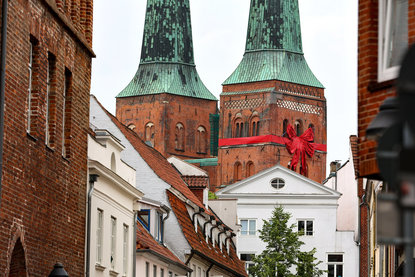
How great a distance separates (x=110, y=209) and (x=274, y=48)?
114 meters

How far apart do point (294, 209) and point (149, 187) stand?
41854 millimetres

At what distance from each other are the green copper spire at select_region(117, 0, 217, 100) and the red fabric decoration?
2100cm

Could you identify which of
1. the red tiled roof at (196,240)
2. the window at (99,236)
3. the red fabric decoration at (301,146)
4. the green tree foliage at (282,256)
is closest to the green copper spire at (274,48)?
the red fabric decoration at (301,146)

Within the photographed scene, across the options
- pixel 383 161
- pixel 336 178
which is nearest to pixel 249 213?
pixel 336 178

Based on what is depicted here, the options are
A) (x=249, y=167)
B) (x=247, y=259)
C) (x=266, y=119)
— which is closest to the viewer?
(x=247, y=259)

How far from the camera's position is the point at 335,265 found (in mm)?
76312

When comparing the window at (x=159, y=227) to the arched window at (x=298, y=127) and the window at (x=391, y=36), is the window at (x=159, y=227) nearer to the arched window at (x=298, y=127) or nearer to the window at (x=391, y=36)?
the window at (x=391, y=36)

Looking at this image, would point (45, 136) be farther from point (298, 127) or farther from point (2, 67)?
point (298, 127)

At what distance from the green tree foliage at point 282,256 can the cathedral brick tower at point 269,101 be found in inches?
2755

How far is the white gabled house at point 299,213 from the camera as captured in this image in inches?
3017

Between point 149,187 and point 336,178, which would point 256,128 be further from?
point 149,187

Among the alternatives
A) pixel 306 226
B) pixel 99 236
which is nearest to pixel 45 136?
pixel 99 236

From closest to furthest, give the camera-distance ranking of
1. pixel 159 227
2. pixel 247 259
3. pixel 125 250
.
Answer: pixel 125 250
pixel 159 227
pixel 247 259

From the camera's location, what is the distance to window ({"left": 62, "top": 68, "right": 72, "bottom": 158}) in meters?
20.2
